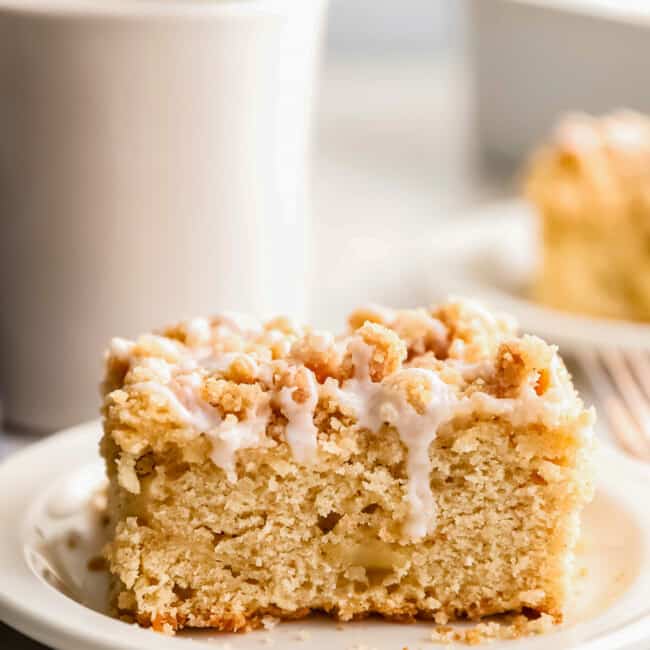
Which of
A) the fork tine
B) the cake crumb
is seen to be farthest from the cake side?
the cake crumb

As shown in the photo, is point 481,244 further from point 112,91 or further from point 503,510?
point 503,510

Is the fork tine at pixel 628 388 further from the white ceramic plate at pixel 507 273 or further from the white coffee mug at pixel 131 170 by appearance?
the white coffee mug at pixel 131 170

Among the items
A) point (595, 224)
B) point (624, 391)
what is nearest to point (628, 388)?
point (624, 391)

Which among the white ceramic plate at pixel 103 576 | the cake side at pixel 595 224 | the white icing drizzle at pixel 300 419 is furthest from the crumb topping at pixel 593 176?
the white icing drizzle at pixel 300 419

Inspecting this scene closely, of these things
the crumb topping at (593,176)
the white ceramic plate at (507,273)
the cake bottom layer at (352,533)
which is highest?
the crumb topping at (593,176)

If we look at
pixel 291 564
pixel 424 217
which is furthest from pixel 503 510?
pixel 424 217
